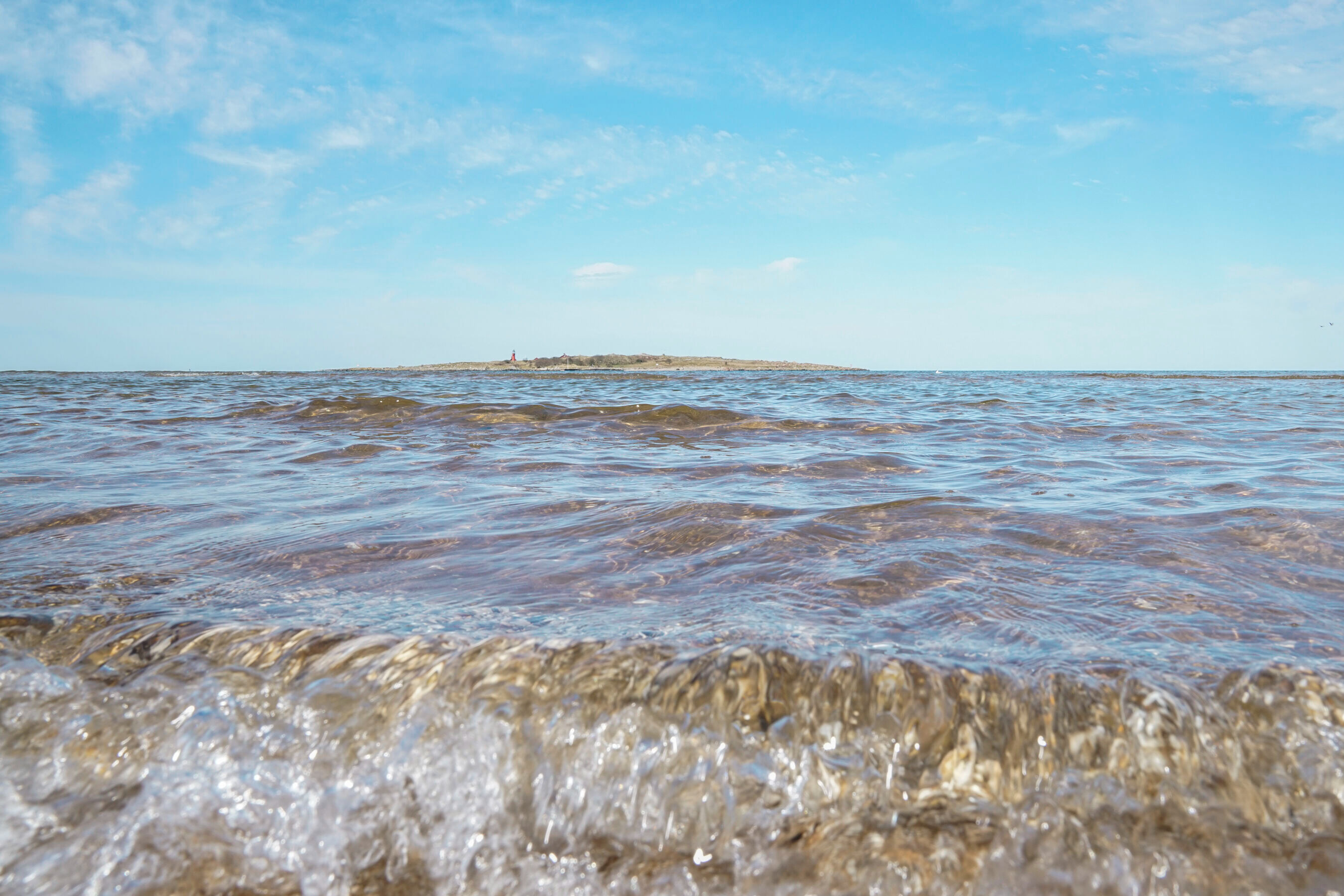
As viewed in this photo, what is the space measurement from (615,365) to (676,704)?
50.2m

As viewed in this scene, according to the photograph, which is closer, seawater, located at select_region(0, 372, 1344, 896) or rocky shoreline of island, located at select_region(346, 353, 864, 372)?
seawater, located at select_region(0, 372, 1344, 896)

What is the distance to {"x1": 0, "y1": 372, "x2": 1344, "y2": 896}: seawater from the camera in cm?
165

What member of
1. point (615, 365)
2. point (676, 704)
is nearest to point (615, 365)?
point (615, 365)

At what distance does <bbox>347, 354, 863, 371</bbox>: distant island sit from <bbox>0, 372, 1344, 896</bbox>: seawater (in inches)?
1645

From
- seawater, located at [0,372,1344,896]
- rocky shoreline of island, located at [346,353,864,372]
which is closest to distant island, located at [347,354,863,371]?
rocky shoreline of island, located at [346,353,864,372]

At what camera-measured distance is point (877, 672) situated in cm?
201

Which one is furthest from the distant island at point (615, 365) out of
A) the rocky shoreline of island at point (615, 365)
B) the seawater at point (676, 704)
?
the seawater at point (676, 704)

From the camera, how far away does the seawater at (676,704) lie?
1646mm

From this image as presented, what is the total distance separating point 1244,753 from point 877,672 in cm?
85

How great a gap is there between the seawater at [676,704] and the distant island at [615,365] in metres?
41.8

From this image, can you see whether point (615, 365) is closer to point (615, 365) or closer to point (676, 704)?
point (615, 365)

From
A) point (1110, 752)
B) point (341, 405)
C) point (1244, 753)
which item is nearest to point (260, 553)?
point (1110, 752)

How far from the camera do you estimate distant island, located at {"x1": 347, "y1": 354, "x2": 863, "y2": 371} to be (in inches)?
1957

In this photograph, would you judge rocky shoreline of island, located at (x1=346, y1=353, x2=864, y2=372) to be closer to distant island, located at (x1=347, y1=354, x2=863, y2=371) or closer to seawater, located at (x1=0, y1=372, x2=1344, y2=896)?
distant island, located at (x1=347, y1=354, x2=863, y2=371)
